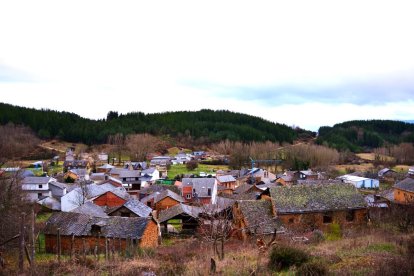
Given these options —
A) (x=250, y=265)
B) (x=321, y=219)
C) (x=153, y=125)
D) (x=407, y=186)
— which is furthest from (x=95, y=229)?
(x=153, y=125)

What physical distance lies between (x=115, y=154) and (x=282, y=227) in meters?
91.7

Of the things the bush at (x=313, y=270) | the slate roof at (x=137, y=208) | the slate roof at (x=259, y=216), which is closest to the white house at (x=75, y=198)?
the slate roof at (x=137, y=208)

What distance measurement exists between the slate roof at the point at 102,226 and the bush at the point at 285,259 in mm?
13217

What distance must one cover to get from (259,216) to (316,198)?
13.7 ft

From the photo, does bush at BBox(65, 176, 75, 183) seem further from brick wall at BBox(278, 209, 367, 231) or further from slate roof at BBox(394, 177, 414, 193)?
brick wall at BBox(278, 209, 367, 231)

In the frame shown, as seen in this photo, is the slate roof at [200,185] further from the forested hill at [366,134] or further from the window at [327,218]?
the forested hill at [366,134]

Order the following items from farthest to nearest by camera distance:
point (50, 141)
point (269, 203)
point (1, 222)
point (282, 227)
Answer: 1. point (50, 141)
2. point (269, 203)
3. point (282, 227)
4. point (1, 222)

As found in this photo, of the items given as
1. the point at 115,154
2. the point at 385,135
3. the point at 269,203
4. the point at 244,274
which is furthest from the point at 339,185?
the point at 385,135

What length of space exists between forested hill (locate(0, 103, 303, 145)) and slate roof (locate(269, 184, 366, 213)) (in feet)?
353

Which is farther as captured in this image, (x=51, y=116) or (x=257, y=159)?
(x=51, y=116)

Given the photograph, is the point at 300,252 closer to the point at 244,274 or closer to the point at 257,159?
the point at 244,274

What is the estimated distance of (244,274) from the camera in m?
10.5

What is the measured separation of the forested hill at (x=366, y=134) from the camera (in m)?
139

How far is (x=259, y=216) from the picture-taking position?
79.7 ft
